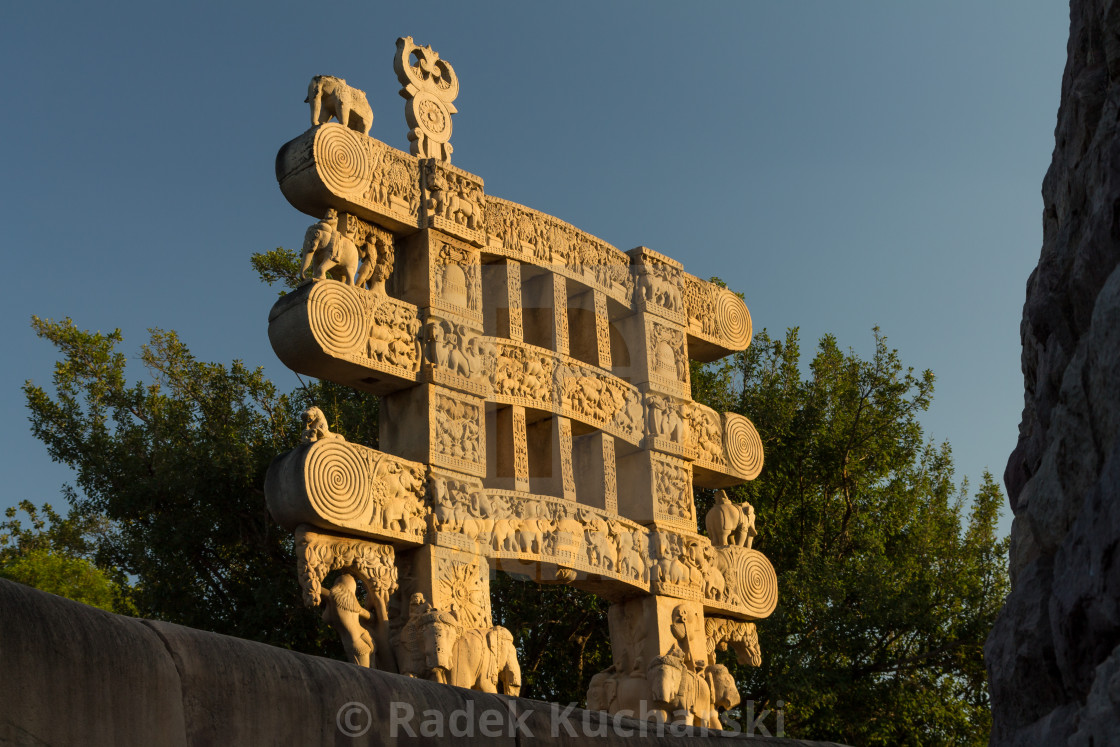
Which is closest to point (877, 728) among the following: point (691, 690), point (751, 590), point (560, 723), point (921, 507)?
point (921, 507)

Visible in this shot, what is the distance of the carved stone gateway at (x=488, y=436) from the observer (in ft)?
25.0

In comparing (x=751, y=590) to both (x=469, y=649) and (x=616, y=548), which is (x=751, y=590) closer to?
(x=616, y=548)

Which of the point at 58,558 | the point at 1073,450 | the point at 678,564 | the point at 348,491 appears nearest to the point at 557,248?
the point at 678,564

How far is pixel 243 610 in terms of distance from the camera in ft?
49.1

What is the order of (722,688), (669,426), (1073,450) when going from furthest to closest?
(669,426)
(722,688)
(1073,450)

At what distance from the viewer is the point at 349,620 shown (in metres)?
7.45

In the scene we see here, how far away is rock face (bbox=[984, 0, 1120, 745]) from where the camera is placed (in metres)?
1.94

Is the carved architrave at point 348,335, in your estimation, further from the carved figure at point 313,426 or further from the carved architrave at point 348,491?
the carved architrave at point 348,491

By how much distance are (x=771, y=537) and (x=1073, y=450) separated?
1481cm

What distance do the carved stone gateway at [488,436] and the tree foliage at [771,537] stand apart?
517 cm

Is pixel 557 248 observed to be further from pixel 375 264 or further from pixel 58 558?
pixel 58 558

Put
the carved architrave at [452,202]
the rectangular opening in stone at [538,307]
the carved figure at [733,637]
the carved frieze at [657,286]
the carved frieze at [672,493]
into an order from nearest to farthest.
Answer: the carved architrave at [452,202]
the rectangular opening in stone at [538,307]
the carved frieze at [672,493]
the carved figure at [733,637]
the carved frieze at [657,286]

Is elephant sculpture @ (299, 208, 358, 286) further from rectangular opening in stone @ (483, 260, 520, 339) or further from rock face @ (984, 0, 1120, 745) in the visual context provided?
rock face @ (984, 0, 1120, 745)

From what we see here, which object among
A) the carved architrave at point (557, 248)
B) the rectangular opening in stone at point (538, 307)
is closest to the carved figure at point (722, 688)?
the rectangular opening in stone at point (538, 307)
